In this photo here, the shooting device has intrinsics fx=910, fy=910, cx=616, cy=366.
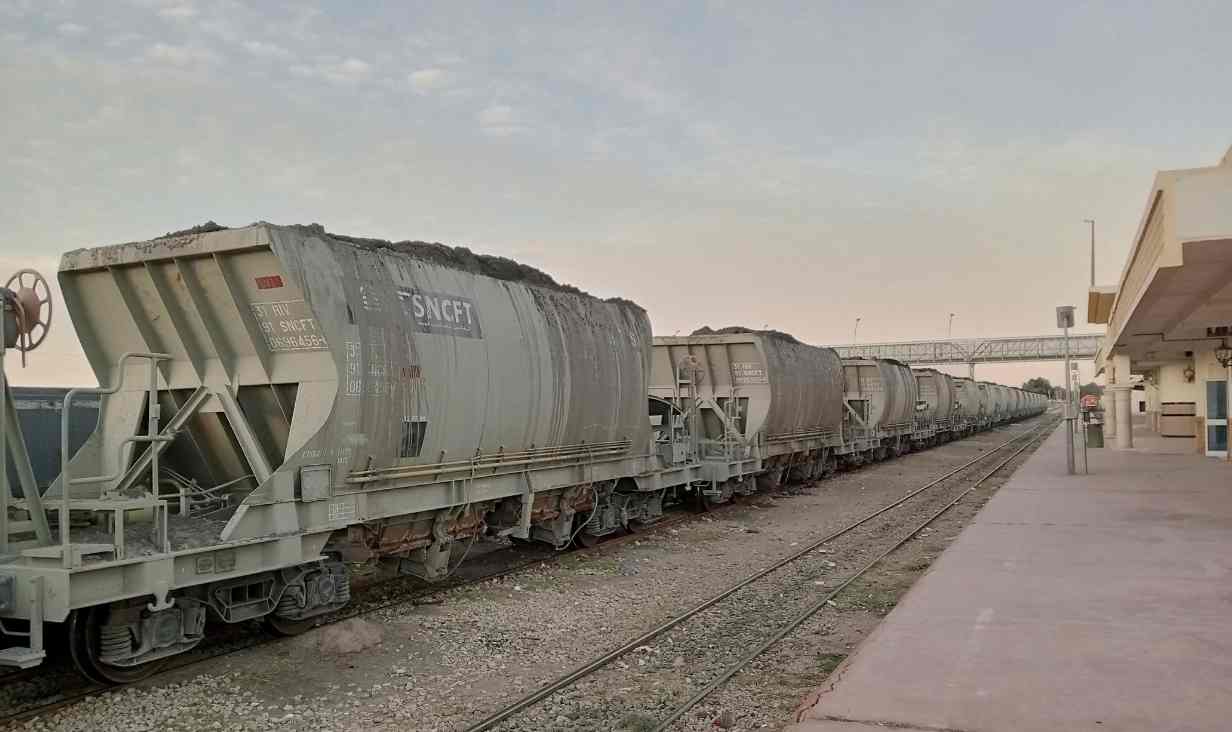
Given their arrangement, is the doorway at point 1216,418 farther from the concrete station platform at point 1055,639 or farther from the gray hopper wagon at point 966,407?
the concrete station platform at point 1055,639

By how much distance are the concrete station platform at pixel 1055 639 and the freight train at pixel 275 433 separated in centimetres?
438

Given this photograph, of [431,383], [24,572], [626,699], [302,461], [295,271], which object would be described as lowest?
[626,699]

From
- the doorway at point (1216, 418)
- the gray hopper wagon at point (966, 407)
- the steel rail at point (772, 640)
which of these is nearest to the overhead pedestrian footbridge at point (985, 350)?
the gray hopper wagon at point (966, 407)

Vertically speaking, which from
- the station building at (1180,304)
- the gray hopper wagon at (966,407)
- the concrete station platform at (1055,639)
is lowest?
the concrete station platform at (1055,639)

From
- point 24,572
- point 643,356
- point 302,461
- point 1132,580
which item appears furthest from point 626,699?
point 643,356

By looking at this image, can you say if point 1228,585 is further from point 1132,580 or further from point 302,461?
point 302,461

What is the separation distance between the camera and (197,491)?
801 centimetres

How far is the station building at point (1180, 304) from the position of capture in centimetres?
921

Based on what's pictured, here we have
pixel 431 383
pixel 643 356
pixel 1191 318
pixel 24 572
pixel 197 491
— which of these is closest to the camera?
pixel 24 572

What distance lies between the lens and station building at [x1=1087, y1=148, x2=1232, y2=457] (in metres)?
9.21

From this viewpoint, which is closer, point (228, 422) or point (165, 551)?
point (165, 551)

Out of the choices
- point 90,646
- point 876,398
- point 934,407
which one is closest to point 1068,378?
point 876,398

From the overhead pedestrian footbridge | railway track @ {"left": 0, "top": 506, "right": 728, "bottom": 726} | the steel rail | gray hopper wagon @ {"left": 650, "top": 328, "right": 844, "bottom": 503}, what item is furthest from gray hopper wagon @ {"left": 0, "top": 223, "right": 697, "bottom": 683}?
the overhead pedestrian footbridge

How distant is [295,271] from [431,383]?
1912mm
